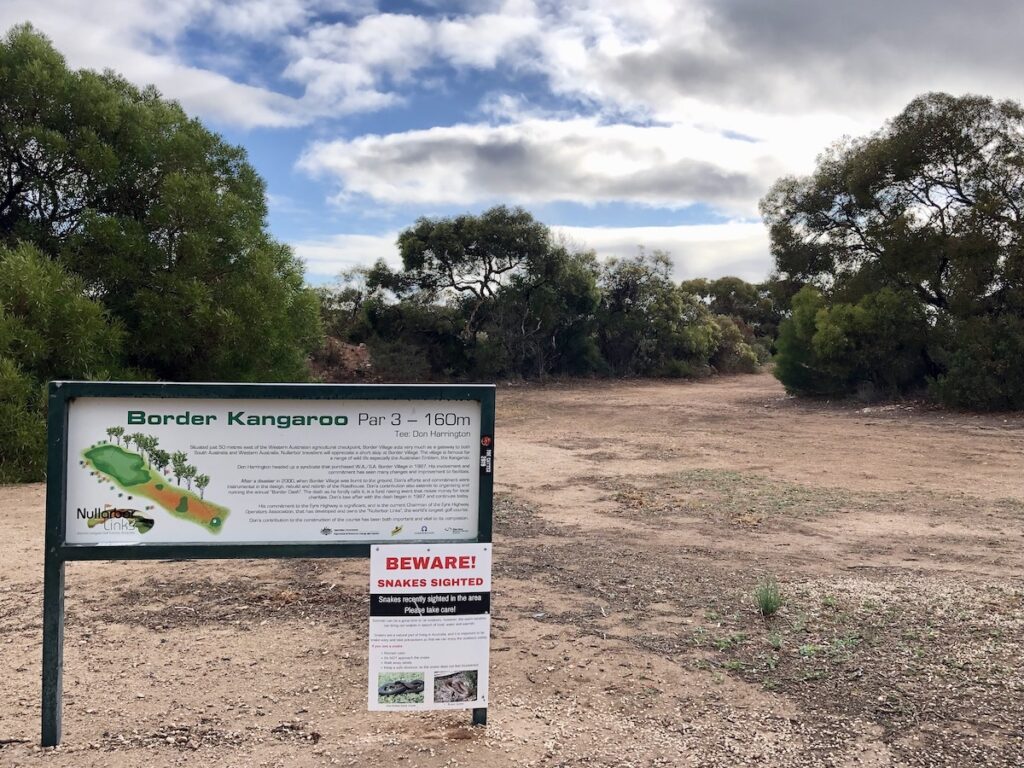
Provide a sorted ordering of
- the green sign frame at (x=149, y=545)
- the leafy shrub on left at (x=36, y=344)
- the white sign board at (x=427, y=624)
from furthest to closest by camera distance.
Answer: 1. the leafy shrub on left at (x=36, y=344)
2. the white sign board at (x=427, y=624)
3. the green sign frame at (x=149, y=545)

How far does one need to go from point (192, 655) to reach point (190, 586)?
4.15 feet

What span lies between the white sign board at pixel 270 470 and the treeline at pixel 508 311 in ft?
85.4

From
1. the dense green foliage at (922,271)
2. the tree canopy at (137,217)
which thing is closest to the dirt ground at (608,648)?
the tree canopy at (137,217)

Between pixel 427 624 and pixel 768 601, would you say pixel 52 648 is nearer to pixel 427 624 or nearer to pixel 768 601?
pixel 427 624

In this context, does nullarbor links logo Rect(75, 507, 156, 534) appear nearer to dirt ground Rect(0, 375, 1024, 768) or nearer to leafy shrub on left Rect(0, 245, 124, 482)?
dirt ground Rect(0, 375, 1024, 768)

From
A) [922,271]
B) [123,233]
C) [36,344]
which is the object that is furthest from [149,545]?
[922,271]

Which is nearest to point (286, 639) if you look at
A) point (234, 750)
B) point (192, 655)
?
point (192, 655)

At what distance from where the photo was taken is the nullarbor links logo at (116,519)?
2.87 meters

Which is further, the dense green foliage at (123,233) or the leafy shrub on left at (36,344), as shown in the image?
the dense green foliage at (123,233)

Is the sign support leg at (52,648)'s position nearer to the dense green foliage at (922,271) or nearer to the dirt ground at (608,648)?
the dirt ground at (608,648)

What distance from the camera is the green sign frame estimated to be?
2777 millimetres

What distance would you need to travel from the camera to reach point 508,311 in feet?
99.6

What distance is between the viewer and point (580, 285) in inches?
1209

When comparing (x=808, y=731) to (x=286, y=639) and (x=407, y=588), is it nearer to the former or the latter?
(x=407, y=588)
